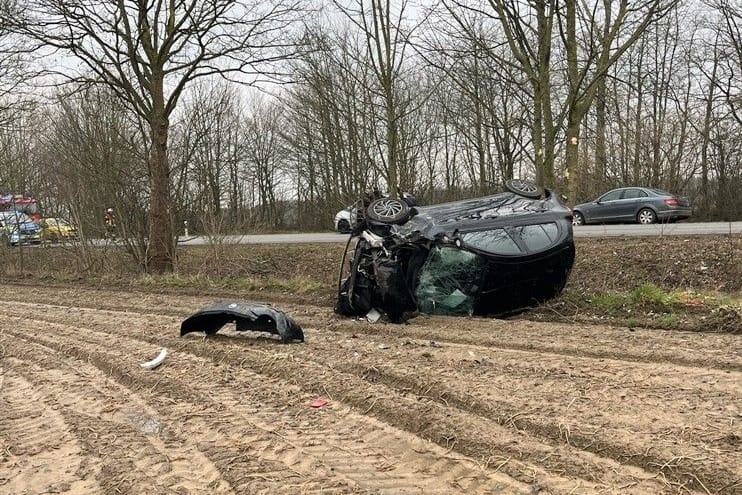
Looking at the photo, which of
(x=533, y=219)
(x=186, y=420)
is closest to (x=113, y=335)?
(x=186, y=420)

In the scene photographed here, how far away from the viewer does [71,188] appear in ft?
53.2

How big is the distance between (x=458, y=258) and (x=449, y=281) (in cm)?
35

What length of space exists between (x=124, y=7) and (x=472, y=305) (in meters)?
11.2

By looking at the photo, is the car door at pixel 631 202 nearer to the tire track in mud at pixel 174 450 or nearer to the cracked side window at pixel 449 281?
the cracked side window at pixel 449 281

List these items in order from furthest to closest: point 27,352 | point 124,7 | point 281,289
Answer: point 124,7
point 281,289
point 27,352

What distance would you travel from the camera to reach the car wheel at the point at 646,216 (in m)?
19.8

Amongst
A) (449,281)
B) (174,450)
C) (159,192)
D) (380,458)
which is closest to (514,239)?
(449,281)

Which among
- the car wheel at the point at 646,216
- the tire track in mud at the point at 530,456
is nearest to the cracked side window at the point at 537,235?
the tire track in mud at the point at 530,456

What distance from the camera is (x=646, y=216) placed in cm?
1988

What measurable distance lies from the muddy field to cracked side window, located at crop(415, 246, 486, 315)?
74 centimetres

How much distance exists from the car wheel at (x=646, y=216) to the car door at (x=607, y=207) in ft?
2.24

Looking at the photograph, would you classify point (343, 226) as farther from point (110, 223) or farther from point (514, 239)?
point (514, 239)

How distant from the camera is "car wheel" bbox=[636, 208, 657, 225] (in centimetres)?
1975

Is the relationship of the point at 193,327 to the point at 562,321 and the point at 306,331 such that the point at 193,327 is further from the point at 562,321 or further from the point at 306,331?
the point at 562,321
